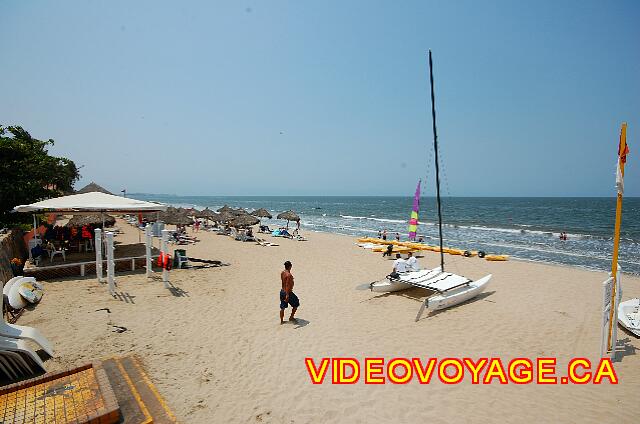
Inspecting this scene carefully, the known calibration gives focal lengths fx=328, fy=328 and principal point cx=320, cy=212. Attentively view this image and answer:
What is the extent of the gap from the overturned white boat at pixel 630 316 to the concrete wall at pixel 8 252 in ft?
47.1

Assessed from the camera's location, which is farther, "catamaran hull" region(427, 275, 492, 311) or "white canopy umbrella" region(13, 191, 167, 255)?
"white canopy umbrella" region(13, 191, 167, 255)

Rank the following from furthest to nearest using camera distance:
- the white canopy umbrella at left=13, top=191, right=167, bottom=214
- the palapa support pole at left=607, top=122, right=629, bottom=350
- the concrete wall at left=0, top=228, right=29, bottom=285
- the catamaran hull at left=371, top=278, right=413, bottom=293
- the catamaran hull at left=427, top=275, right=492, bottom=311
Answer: the white canopy umbrella at left=13, top=191, right=167, bottom=214, the catamaran hull at left=371, top=278, right=413, bottom=293, the concrete wall at left=0, top=228, right=29, bottom=285, the catamaran hull at left=427, top=275, right=492, bottom=311, the palapa support pole at left=607, top=122, right=629, bottom=350

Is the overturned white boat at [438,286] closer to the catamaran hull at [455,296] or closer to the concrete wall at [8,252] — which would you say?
the catamaran hull at [455,296]

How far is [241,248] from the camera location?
19328 millimetres

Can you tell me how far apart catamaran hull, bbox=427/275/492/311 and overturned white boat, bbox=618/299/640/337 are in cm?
311

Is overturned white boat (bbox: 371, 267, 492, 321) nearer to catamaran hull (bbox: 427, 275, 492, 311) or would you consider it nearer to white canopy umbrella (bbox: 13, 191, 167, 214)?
catamaran hull (bbox: 427, 275, 492, 311)

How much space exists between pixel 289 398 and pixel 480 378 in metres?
3.12

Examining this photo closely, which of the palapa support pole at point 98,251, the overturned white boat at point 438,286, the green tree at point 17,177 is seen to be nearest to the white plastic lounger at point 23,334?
the palapa support pole at point 98,251

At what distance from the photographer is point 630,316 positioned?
7.64m

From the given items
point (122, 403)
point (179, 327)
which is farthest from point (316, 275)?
point (122, 403)

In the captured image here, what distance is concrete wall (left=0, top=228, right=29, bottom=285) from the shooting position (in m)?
9.16

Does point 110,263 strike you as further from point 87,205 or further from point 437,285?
point 437,285

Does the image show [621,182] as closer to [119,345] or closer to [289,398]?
[289,398]

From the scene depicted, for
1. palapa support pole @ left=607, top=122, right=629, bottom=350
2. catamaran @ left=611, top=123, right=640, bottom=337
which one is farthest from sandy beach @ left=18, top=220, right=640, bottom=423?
palapa support pole @ left=607, top=122, right=629, bottom=350
